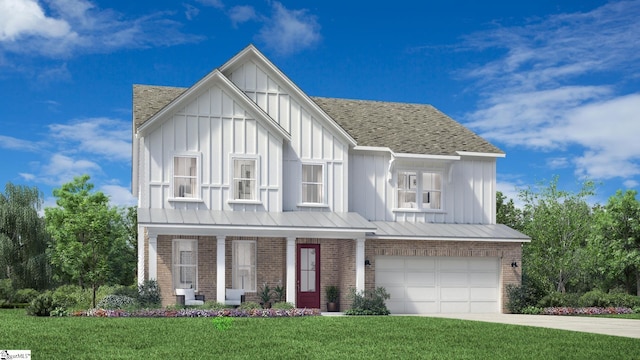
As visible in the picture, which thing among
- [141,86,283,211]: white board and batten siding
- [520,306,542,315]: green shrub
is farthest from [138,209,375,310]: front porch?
[520,306,542,315]: green shrub

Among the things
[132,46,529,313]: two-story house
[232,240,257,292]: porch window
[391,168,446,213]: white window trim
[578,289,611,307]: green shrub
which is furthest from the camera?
[391,168,446,213]: white window trim

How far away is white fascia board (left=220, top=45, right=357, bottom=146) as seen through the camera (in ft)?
105

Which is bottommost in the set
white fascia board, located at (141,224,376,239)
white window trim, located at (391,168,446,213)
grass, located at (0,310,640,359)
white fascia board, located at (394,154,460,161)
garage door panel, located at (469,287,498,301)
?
garage door panel, located at (469,287,498,301)

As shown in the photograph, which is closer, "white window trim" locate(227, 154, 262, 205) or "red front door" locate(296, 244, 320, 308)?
"white window trim" locate(227, 154, 262, 205)

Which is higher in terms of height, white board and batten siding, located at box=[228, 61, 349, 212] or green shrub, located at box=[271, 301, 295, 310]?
white board and batten siding, located at box=[228, 61, 349, 212]

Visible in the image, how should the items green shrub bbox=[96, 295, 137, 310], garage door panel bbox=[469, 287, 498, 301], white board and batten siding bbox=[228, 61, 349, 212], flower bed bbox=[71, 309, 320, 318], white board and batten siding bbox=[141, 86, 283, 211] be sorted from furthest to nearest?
garage door panel bbox=[469, 287, 498, 301] < white board and batten siding bbox=[228, 61, 349, 212] < white board and batten siding bbox=[141, 86, 283, 211] < green shrub bbox=[96, 295, 137, 310] < flower bed bbox=[71, 309, 320, 318]

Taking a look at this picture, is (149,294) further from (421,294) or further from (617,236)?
(617,236)

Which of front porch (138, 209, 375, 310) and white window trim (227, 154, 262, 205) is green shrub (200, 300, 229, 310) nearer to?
front porch (138, 209, 375, 310)

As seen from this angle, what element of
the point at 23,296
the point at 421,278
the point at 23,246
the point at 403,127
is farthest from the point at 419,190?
the point at 23,246

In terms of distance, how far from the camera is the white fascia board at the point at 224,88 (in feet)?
98.2

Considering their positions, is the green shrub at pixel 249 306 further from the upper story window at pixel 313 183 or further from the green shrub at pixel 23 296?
the green shrub at pixel 23 296

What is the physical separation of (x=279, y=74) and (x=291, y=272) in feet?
25.8

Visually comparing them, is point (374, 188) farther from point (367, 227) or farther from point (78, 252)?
point (78, 252)

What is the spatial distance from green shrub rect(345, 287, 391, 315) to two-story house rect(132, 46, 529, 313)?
19.6 inches
